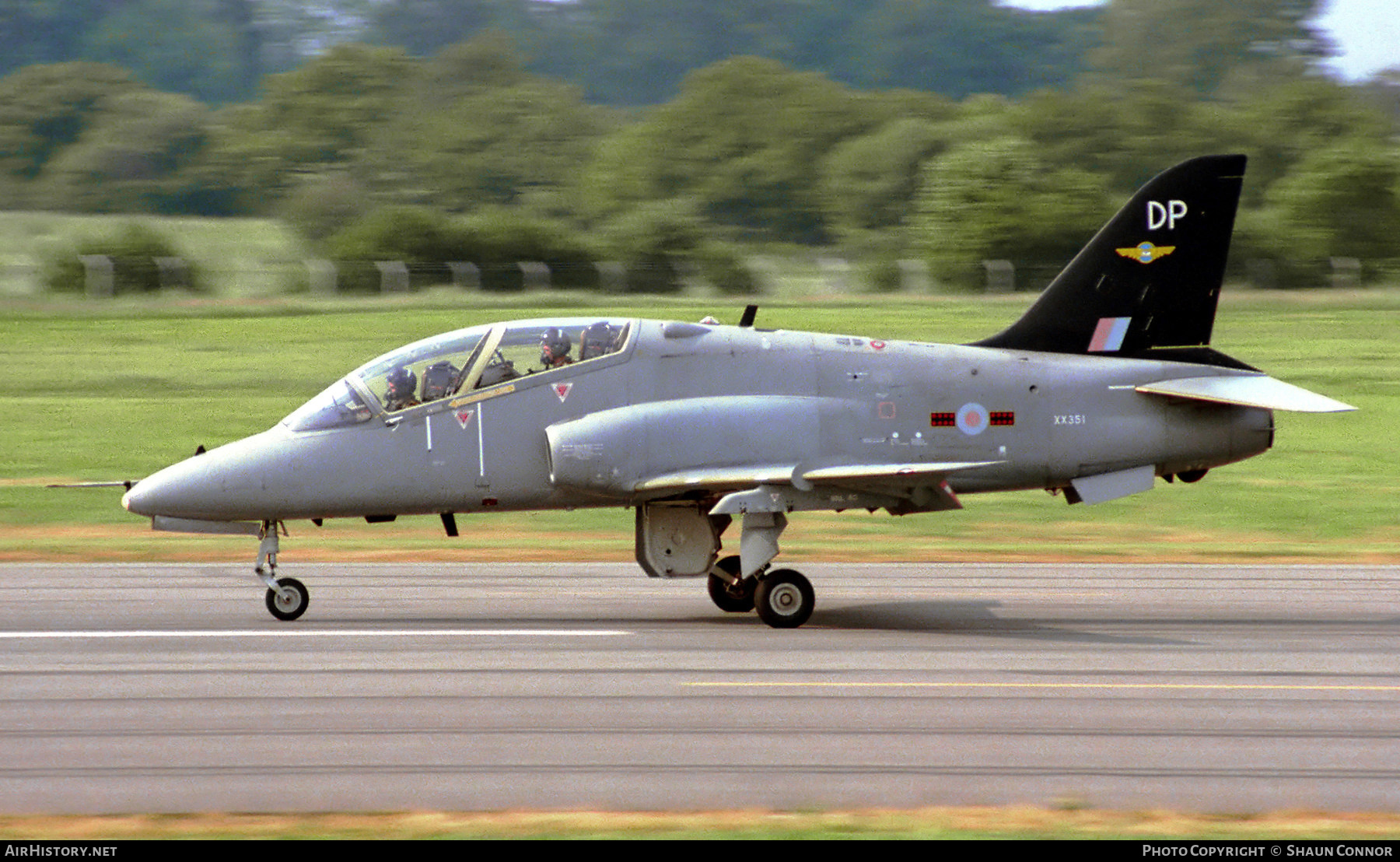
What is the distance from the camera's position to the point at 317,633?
531 inches

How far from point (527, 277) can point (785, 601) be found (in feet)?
116

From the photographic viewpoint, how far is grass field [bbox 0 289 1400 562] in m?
20.3

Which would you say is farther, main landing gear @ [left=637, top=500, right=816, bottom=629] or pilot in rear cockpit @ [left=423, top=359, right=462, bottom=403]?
pilot in rear cockpit @ [left=423, top=359, right=462, bottom=403]

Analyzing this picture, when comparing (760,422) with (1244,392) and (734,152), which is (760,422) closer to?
(1244,392)

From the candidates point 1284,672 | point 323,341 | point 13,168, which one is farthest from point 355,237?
point 1284,672

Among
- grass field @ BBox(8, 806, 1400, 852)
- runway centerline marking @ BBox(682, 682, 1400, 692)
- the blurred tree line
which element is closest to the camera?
grass field @ BBox(8, 806, 1400, 852)

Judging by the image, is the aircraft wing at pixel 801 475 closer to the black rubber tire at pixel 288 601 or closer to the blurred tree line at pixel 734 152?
the black rubber tire at pixel 288 601

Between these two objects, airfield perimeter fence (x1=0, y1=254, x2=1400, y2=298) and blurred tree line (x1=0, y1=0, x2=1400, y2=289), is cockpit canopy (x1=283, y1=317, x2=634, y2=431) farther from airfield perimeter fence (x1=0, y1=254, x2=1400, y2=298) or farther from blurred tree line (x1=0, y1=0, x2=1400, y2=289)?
blurred tree line (x1=0, y1=0, x2=1400, y2=289)

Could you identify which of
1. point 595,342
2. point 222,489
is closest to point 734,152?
point 595,342

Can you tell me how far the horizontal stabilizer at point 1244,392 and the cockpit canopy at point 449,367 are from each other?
4803 millimetres

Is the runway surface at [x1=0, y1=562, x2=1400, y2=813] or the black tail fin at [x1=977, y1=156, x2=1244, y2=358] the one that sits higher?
the black tail fin at [x1=977, y1=156, x2=1244, y2=358]

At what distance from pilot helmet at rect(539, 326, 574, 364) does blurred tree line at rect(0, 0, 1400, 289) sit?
118 feet

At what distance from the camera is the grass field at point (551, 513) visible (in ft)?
66.5

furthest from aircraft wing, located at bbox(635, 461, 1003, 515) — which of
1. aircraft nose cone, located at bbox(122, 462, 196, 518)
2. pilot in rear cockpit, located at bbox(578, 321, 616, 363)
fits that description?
aircraft nose cone, located at bbox(122, 462, 196, 518)
